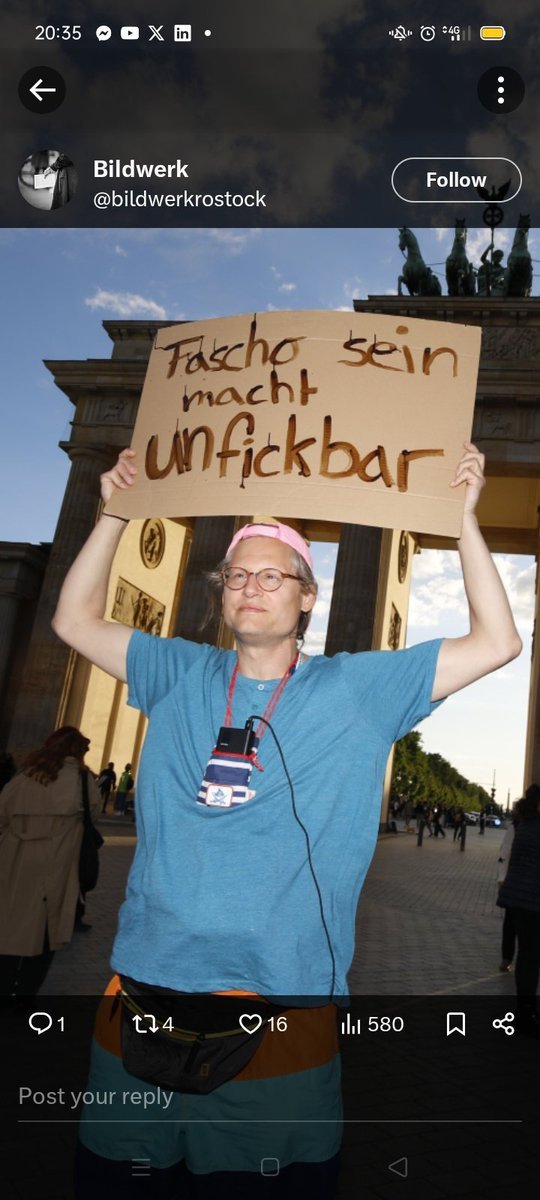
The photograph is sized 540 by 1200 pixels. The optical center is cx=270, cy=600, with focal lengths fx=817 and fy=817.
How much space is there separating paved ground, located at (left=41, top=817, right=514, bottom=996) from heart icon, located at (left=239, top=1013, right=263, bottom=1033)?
5.20 metres

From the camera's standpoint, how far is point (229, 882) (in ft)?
5.08

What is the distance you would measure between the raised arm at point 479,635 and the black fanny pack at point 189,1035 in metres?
0.77

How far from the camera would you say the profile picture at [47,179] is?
8.06ft

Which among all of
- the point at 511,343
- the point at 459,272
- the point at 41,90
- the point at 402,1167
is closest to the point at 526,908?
the point at 402,1167

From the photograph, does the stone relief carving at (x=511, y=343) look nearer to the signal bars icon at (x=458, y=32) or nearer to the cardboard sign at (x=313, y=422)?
the signal bars icon at (x=458, y=32)

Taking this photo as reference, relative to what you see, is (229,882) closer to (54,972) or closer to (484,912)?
(54,972)

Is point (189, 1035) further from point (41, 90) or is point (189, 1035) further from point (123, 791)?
point (123, 791)

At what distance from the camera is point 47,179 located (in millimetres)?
2479

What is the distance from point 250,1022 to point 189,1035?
11 centimetres

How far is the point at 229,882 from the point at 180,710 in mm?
411

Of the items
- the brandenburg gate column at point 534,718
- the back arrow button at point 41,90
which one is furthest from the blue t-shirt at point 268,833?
the brandenburg gate column at point 534,718

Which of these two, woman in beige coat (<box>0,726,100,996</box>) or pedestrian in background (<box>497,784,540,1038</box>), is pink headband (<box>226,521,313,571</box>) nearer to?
woman in beige coat (<box>0,726,100,996</box>)

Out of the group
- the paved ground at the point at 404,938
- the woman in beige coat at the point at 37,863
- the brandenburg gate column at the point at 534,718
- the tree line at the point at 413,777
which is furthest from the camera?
the tree line at the point at 413,777

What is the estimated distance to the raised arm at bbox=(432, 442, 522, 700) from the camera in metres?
1.81
